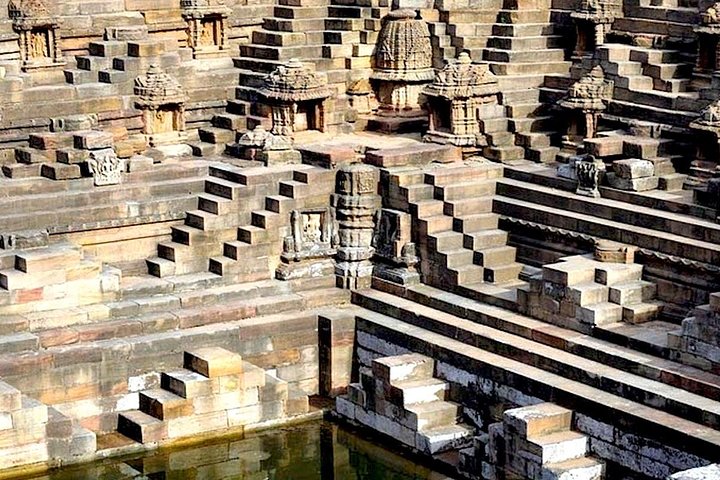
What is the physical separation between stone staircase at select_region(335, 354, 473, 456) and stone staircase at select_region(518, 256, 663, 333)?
1675 mm

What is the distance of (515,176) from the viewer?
1144 inches

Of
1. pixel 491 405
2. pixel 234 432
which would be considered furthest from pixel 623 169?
pixel 234 432

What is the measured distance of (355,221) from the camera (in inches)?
1134

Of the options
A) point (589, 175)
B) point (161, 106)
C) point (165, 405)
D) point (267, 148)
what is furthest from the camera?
point (161, 106)

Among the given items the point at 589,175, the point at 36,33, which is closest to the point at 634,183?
the point at 589,175

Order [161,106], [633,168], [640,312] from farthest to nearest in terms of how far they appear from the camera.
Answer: [161,106]
[633,168]
[640,312]

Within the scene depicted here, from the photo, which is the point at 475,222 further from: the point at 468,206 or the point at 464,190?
the point at 464,190

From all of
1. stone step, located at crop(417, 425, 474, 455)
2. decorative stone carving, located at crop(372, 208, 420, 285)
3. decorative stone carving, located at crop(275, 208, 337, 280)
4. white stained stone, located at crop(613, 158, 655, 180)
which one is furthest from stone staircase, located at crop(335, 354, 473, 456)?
white stained stone, located at crop(613, 158, 655, 180)

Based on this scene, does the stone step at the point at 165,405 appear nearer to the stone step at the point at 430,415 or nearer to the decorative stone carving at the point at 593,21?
the stone step at the point at 430,415

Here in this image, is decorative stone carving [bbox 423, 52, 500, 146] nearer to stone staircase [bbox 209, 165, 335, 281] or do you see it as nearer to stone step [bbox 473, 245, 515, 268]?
stone staircase [bbox 209, 165, 335, 281]

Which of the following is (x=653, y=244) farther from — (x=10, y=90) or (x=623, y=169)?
(x=10, y=90)

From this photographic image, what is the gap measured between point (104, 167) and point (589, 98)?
7.01 m

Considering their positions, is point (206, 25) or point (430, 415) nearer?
point (430, 415)

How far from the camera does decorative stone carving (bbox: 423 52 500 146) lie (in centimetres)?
2986
